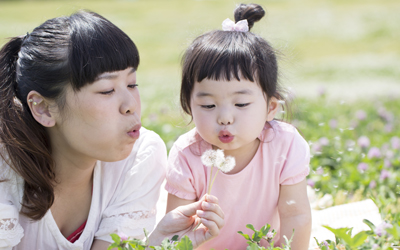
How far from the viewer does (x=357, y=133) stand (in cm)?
454

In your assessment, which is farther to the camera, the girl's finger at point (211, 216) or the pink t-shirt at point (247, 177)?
the pink t-shirt at point (247, 177)

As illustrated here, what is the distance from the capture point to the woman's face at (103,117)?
1.96 meters

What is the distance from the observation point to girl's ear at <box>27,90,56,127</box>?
2.02m

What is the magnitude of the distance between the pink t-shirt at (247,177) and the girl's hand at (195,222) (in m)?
0.29

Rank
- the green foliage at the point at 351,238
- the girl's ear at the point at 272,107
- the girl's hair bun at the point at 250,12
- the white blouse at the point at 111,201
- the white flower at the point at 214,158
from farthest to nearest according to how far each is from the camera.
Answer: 1. the girl's hair bun at the point at 250,12
2. the girl's ear at the point at 272,107
3. the white blouse at the point at 111,201
4. the white flower at the point at 214,158
5. the green foliage at the point at 351,238

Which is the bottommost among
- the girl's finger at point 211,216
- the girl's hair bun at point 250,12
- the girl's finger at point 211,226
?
the girl's finger at point 211,226

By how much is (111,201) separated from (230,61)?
927mm

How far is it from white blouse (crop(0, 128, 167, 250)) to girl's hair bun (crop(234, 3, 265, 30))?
78 centimetres

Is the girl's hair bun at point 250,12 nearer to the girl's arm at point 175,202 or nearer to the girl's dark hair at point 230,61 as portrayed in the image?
the girl's dark hair at point 230,61

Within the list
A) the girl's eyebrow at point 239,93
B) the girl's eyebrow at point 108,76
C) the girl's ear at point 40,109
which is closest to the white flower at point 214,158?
the girl's eyebrow at point 239,93

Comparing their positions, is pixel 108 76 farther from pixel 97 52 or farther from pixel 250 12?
pixel 250 12

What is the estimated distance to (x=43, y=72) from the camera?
1.98m

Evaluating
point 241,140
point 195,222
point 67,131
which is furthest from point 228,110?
point 67,131

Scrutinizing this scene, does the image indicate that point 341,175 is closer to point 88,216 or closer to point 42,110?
point 88,216
